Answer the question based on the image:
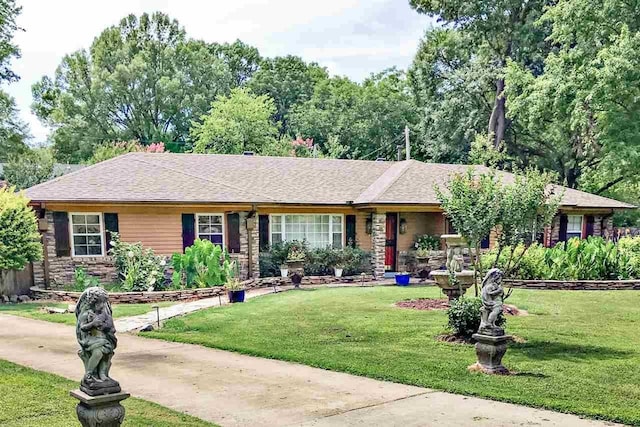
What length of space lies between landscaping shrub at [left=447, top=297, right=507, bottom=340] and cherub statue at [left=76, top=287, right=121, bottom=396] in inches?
240

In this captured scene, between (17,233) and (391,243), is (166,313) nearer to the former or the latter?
(17,233)

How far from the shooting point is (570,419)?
5.39 meters

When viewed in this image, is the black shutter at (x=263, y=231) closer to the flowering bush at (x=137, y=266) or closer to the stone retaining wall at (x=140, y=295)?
the stone retaining wall at (x=140, y=295)

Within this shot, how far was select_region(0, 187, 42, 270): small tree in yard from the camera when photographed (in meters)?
13.7

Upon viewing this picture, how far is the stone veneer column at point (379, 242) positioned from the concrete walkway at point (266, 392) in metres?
10.3

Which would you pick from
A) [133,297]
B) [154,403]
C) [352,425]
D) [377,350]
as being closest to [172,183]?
[133,297]

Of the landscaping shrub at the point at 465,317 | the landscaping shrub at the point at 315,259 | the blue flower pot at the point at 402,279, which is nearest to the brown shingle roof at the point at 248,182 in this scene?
the landscaping shrub at the point at 315,259

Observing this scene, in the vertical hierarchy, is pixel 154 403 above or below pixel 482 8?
below

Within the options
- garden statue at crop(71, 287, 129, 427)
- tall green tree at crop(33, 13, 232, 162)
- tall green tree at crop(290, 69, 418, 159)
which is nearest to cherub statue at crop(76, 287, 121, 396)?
garden statue at crop(71, 287, 129, 427)

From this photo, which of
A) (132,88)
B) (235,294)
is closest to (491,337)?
(235,294)

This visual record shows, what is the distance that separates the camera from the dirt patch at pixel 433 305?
453 inches

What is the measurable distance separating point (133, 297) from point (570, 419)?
11.3 meters

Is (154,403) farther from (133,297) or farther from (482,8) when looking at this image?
(482,8)

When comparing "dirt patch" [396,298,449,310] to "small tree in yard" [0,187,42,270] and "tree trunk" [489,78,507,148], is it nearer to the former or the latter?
"small tree in yard" [0,187,42,270]
